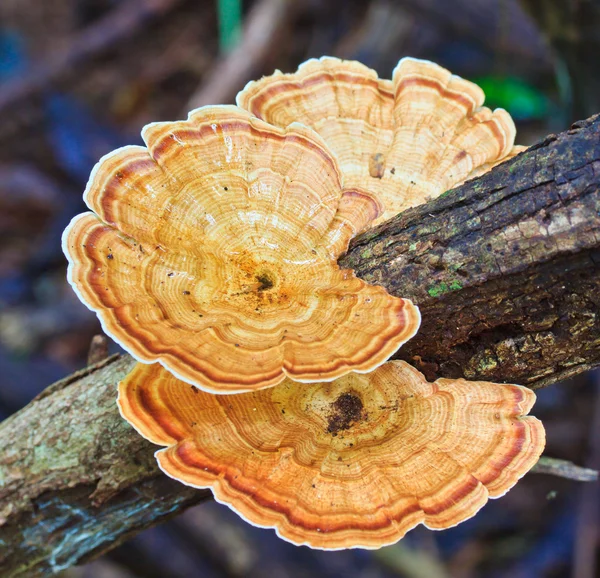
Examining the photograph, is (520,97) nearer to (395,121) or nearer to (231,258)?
(395,121)

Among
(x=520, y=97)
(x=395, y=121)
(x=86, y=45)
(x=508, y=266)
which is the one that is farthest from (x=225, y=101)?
(x=508, y=266)

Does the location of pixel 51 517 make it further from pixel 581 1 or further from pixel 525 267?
pixel 581 1

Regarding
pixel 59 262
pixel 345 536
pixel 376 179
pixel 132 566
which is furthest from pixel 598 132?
pixel 59 262

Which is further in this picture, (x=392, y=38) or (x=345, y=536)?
(x=392, y=38)

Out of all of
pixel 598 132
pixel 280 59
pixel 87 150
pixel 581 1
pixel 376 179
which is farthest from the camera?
pixel 280 59

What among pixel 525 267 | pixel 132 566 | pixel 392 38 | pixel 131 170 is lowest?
pixel 132 566

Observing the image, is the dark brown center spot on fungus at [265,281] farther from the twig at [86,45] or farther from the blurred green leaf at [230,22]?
the twig at [86,45]

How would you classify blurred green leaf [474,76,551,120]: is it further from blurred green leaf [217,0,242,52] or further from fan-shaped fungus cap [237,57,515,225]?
fan-shaped fungus cap [237,57,515,225]

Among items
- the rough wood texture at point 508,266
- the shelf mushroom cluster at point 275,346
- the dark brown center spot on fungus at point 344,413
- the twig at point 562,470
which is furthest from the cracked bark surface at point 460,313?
the twig at point 562,470
